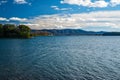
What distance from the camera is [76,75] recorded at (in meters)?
28.9

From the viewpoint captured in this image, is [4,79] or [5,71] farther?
[5,71]

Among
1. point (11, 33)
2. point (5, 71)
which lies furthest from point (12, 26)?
point (5, 71)

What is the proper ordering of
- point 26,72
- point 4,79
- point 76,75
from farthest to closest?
point 26,72 < point 76,75 < point 4,79

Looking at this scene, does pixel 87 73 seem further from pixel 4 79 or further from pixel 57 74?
pixel 4 79

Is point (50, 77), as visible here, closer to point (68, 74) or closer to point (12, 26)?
point (68, 74)

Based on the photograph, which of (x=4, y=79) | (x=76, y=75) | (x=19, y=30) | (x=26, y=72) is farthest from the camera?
(x=19, y=30)

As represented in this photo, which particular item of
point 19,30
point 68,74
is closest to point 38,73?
point 68,74

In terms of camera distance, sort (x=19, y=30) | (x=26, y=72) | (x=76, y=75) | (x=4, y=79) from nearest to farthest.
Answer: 1. (x=4, y=79)
2. (x=76, y=75)
3. (x=26, y=72)
4. (x=19, y=30)

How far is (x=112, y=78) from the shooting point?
27359 mm

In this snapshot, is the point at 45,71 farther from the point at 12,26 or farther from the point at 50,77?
the point at 12,26

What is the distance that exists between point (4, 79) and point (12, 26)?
145 m

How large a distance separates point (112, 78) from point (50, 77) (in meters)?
8.02

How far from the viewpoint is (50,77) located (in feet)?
91.3

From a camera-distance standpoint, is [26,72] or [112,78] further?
[26,72]
